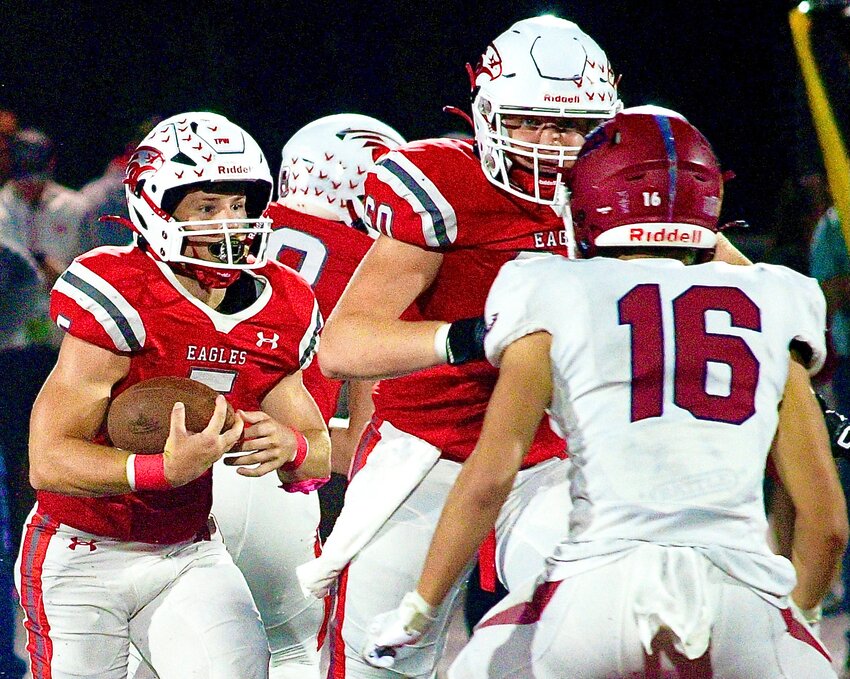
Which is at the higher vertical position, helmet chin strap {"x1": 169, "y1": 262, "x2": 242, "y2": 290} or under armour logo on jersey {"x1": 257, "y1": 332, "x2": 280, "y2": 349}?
helmet chin strap {"x1": 169, "y1": 262, "x2": 242, "y2": 290}

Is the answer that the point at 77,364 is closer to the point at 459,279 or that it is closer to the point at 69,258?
the point at 459,279

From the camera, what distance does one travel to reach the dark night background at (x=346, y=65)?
6.69 meters

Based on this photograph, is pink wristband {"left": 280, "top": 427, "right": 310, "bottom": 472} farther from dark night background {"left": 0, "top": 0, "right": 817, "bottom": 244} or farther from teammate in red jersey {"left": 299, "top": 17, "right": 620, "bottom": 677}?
dark night background {"left": 0, "top": 0, "right": 817, "bottom": 244}

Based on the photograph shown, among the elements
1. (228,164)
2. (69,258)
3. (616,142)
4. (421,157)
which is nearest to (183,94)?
(69,258)

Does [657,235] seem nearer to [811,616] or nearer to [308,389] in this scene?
[811,616]

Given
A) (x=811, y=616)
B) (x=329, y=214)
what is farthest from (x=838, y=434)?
(x=329, y=214)

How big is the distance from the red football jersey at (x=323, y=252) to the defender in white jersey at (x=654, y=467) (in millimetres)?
1831

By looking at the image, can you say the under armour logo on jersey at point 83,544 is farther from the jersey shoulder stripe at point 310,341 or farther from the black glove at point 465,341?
the black glove at point 465,341

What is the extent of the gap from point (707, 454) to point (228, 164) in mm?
1499

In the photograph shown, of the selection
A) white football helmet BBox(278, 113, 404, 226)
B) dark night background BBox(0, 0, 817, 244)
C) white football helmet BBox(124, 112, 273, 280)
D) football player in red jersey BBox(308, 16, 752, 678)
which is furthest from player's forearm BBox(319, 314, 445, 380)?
dark night background BBox(0, 0, 817, 244)

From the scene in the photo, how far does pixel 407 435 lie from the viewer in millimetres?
2875

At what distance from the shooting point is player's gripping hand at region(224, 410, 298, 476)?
2979mm

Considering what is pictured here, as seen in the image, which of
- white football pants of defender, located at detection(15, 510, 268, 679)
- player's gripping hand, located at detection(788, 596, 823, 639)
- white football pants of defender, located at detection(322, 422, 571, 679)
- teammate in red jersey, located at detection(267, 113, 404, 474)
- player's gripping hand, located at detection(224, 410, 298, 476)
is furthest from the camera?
teammate in red jersey, located at detection(267, 113, 404, 474)

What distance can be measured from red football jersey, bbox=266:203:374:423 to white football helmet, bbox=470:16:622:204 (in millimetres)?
1171
